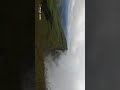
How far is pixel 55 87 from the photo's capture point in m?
0.86

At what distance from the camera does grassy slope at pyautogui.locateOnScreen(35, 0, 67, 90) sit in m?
0.71

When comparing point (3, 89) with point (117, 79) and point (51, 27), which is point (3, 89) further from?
point (117, 79)

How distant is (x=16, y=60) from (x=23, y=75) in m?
0.05

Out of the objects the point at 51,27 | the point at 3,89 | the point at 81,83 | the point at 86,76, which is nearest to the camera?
the point at 3,89

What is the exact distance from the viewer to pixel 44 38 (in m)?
0.78

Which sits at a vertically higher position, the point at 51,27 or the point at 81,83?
the point at 51,27

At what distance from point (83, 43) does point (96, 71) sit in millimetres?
199

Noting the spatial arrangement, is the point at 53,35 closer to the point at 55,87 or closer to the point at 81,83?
the point at 55,87

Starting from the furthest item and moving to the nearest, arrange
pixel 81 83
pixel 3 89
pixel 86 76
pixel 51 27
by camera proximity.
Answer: pixel 86 76 → pixel 81 83 → pixel 51 27 → pixel 3 89

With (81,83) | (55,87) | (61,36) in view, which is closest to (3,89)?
(55,87)

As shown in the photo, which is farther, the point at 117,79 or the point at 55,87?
the point at 117,79

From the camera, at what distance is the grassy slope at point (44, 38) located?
707mm

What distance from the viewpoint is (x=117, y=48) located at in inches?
47.9

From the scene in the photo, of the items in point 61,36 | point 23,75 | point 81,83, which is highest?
point 61,36
